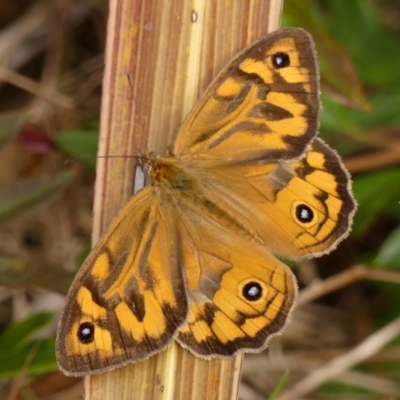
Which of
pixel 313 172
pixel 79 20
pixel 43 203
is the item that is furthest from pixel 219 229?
pixel 79 20

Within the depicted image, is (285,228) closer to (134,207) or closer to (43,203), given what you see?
(134,207)

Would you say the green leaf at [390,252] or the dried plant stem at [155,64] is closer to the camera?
the dried plant stem at [155,64]

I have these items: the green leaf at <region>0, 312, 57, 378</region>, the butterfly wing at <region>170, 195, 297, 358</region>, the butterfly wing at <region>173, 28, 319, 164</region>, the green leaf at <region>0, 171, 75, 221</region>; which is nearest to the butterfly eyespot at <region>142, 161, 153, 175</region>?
the butterfly wing at <region>173, 28, 319, 164</region>

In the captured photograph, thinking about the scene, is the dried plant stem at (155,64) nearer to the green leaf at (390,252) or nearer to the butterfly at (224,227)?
the butterfly at (224,227)

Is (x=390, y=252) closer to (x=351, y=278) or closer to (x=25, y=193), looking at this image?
(x=351, y=278)

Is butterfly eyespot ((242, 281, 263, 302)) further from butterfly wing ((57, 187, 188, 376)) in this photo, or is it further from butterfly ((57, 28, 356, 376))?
butterfly wing ((57, 187, 188, 376))

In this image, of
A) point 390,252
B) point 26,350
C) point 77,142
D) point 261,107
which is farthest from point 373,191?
point 26,350

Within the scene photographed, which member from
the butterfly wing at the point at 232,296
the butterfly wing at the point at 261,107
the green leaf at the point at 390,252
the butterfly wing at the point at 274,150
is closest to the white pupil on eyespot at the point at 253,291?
the butterfly wing at the point at 232,296
